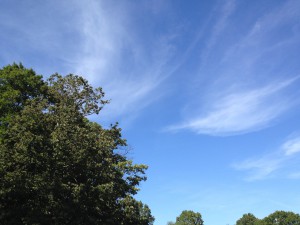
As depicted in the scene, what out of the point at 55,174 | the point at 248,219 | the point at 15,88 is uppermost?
the point at 248,219

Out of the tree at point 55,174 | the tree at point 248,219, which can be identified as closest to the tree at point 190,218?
the tree at point 55,174

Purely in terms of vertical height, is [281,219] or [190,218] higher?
[281,219]

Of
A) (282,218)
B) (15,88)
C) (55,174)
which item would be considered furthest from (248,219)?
(55,174)

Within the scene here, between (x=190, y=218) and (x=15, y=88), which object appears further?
(x=190, y=218)

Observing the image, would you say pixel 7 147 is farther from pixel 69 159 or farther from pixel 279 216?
pixel 279 216

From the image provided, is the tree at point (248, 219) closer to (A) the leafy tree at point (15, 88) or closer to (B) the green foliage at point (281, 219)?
(B) the green foliage at point (281, 219)

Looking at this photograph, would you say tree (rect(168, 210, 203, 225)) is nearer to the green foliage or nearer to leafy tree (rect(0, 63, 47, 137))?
the green foliage

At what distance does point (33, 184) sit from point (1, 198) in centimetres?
329

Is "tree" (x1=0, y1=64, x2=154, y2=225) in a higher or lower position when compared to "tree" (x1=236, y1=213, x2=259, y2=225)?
lower

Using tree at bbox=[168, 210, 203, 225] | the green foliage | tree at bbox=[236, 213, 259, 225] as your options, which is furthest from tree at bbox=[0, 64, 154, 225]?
tree at bbox=[236, 213, 259, 225]

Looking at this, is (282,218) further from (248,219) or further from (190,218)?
(190,218)

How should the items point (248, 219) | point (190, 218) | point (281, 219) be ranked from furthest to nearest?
1. point (248, 219)
2. point (281, 219)
3. point (190, 218)

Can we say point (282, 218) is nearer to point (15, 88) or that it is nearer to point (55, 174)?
point (15, 88)

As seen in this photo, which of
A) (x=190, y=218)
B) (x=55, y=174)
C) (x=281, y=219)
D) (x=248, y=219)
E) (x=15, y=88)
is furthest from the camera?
(x=248, y=219)
